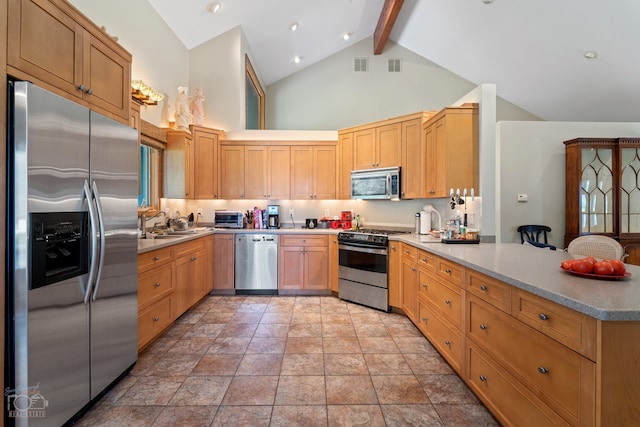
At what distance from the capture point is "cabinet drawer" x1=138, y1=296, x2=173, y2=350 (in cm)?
246

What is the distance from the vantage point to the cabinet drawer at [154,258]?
244cm

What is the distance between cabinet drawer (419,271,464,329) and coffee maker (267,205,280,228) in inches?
95.2

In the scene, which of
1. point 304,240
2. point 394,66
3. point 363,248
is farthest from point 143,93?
point 394,66

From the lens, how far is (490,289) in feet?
5.81

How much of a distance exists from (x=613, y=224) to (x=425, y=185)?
133 inches

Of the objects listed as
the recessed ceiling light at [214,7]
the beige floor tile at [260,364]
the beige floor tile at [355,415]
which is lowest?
the beige floor tile at [355,415]

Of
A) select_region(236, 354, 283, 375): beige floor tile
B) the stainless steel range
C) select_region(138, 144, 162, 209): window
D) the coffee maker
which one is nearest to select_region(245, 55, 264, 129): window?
the coffee maker

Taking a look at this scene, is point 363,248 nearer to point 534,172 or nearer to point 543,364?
point 543,364

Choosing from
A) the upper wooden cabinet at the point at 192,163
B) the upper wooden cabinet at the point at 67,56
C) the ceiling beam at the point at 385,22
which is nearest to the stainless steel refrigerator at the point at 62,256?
the upper wooden cabinet at the point at 67,56

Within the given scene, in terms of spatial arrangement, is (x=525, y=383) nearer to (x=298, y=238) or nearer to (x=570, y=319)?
(x=570, y=319)

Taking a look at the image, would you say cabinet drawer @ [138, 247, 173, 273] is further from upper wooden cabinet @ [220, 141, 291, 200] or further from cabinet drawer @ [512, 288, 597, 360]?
cabinet drawer @ [512, 288, 597, 360]

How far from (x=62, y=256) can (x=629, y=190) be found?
22.4 ft

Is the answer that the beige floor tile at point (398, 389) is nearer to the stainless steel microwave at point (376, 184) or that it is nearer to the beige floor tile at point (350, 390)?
the beige floor tile at point (350, 390)

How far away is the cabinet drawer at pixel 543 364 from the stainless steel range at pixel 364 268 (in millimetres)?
1840
